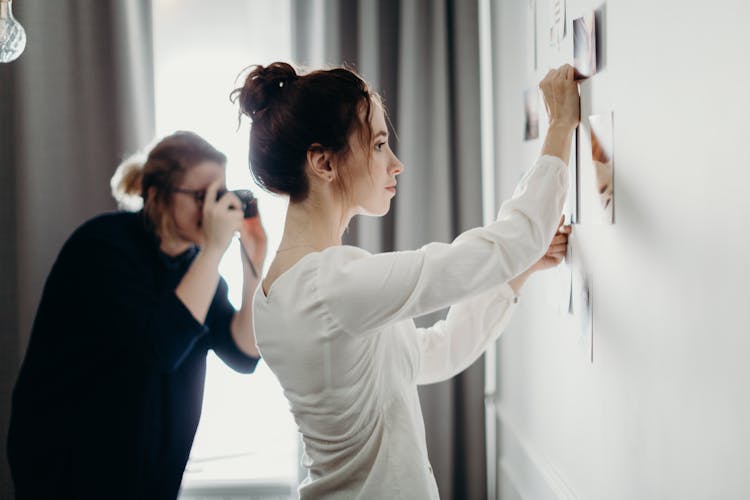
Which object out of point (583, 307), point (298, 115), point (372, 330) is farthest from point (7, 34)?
point (583, 307)

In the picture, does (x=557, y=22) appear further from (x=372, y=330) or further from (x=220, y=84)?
(x=220, y=84)

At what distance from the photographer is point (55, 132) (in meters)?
2.03

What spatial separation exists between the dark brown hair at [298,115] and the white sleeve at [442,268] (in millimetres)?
187

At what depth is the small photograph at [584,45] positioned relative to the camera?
1.07 meters

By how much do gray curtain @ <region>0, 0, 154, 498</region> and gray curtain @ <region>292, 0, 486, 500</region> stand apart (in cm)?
58

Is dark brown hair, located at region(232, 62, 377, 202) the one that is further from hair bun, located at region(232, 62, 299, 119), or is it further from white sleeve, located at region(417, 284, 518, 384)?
white sleeve, located at region(417, 284, 518, 384)

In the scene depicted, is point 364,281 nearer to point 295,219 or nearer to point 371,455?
point 295,219

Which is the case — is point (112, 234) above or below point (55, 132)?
below

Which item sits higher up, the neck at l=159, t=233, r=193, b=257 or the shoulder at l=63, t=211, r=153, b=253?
the shoulder at l=63, t=211, r=153, b=253

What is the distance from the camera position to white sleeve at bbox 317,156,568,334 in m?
0.87

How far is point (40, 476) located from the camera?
1441 mm

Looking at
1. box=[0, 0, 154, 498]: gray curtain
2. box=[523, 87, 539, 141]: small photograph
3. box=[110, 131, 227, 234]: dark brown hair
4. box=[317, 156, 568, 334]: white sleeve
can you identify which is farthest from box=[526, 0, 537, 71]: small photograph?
box=[0, 0, 154, 498]: gray curtain

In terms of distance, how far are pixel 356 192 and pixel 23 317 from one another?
1494 millimetres

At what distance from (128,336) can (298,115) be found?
67 centimetres
